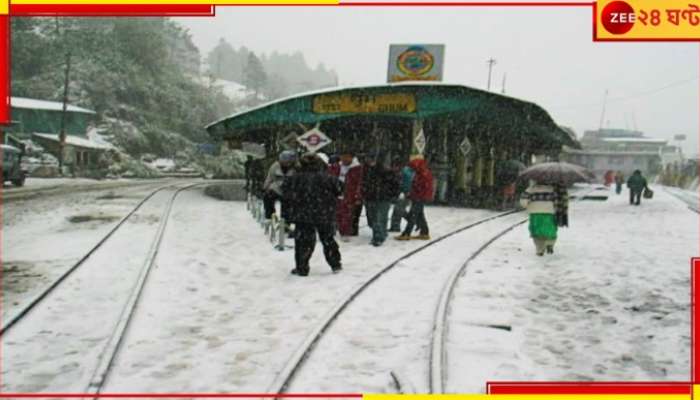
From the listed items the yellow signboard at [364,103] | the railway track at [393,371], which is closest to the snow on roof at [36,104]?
the yellow signboard at [364,103]

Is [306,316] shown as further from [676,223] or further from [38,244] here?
[676,223]

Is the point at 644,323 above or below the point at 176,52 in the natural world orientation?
below

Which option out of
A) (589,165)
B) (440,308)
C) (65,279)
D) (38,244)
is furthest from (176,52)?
(589,165)

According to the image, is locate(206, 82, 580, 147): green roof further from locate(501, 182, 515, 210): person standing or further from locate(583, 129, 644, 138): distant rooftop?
locate(583, 129, 644, 138): distant rooftop

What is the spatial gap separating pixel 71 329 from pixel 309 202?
10.5 ft

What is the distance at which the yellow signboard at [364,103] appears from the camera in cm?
1788

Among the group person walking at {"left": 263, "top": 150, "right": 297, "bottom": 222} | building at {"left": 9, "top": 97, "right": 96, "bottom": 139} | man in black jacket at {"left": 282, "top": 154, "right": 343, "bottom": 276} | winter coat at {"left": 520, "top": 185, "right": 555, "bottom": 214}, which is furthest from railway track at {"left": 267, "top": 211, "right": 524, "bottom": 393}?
building at {"left": 9, "top": 97, "right": 96, "bottom": 139}

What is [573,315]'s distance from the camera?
5.91 m

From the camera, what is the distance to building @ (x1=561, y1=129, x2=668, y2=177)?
62.1 meters

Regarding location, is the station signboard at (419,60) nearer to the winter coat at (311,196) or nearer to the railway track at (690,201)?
the railway track at (690,201)

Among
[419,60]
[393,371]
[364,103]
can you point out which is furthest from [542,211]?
[419,60]

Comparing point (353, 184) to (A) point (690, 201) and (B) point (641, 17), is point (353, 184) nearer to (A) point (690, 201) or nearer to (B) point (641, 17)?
(B) point (641, 17)

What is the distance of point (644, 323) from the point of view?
568cm

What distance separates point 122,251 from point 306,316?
5008 mm
